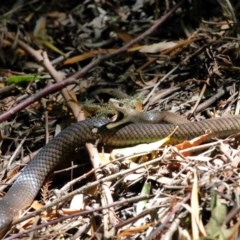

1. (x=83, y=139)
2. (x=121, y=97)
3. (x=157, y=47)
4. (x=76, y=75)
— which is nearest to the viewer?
(x=83, y=139)

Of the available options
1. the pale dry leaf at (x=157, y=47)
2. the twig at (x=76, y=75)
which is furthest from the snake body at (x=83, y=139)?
the pale dry leaf at (x=157, y=47)

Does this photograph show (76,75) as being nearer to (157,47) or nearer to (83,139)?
(157,47)

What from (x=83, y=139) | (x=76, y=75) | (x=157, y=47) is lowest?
(x=83, y=139)

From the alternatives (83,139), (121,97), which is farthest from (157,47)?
(83,139)

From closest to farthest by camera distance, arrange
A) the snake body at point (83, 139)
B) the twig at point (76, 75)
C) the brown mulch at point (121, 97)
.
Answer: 1. the brown mulch at point (121, 97)
2. the snake body at point (83, 139)
3. the twig at point (76, 75)

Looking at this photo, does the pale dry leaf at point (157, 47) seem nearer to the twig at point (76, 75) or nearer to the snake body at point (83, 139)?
the twig at point (76, 75)

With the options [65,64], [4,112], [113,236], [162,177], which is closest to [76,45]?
[65,64]

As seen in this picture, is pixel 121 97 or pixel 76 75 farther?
pixel 76 75
